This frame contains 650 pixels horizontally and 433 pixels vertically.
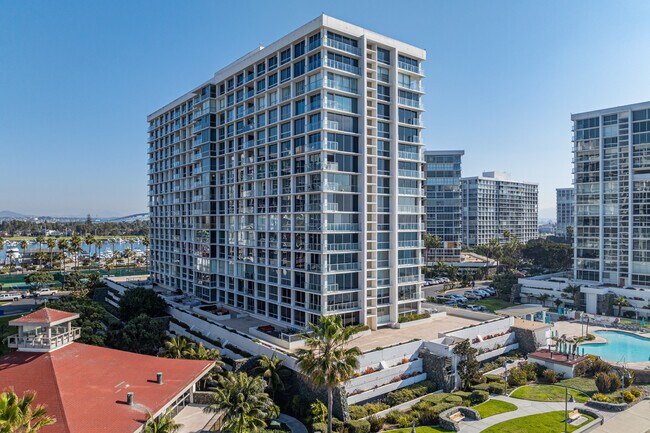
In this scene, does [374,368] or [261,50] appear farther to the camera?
[261,50]

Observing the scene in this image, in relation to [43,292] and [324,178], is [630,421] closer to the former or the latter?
[324,178]

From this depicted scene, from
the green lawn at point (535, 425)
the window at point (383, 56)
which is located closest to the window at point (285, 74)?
the window at point (383, 56)

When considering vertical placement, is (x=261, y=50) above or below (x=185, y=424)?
above

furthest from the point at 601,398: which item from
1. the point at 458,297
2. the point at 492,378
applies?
the point at 458,297

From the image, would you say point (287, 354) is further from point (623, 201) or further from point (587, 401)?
point (623, 201)

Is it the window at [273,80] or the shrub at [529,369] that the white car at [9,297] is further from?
the shrub at [529,369]

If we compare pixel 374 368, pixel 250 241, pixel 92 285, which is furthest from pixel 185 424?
pixel 92 285
